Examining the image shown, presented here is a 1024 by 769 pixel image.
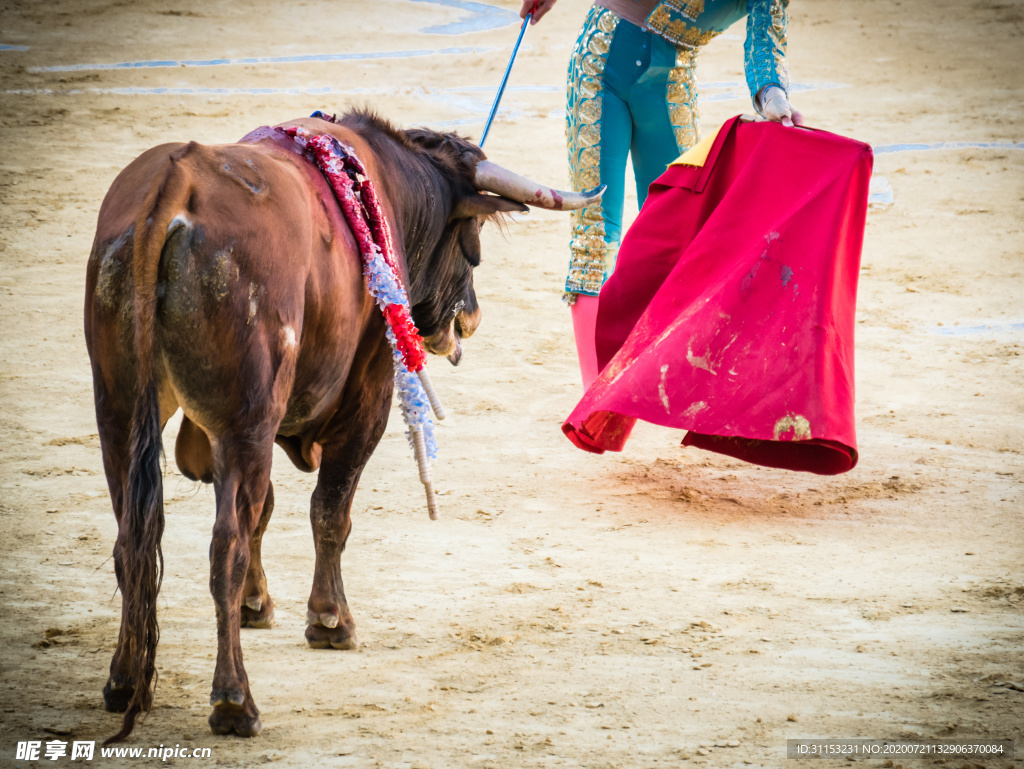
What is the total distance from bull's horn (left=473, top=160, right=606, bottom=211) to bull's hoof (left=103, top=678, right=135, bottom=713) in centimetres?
189

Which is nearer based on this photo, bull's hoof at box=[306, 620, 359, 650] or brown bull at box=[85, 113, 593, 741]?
brown bull at box=[85, 113, 593, 741]

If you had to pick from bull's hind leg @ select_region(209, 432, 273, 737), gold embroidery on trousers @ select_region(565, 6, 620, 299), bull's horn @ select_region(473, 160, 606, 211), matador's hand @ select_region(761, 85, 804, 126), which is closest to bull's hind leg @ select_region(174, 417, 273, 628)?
bull's hind leg @ select_region(209, 432, 273, 737)

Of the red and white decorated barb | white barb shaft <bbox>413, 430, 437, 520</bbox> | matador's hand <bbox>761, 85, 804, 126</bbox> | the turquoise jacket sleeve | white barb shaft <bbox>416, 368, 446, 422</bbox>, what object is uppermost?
the turquoise jacket sleeve

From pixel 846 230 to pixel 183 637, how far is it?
2402 millimetres

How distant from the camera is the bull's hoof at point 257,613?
346 centimetres

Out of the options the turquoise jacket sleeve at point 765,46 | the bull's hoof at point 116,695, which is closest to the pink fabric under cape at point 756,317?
the turquoise jacket sleeve at point 765,46

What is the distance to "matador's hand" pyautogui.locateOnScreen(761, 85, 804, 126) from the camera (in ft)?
12.9

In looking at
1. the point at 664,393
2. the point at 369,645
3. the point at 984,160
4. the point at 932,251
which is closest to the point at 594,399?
the point at 664,393

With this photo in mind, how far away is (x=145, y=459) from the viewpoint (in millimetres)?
2607

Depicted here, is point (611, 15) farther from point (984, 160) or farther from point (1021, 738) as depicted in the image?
point (984, 160)

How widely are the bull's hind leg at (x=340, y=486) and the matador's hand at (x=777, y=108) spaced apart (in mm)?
1596

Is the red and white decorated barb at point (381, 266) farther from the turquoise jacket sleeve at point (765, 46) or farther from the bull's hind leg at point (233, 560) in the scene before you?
the turquoise jacket sleeve at point (765, 46)

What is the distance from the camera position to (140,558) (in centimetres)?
262

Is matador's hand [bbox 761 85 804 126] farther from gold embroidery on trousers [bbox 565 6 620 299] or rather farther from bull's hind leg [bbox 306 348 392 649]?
bull's hind leg [bbox 306 348 392 649]
